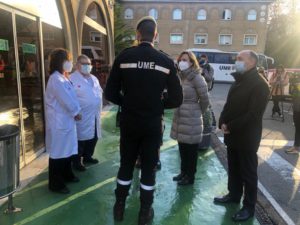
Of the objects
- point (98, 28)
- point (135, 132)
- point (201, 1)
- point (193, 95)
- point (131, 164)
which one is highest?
point (201, 1)

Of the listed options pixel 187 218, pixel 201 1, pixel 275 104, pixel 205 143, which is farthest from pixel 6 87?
pixel 201 1

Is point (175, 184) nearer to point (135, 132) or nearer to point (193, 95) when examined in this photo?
point (193, 95)

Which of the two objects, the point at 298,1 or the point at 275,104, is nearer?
the point at 275,104

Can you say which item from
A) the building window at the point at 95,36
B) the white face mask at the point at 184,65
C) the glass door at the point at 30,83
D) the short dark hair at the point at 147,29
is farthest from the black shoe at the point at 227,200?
the building window at the point at 95,36

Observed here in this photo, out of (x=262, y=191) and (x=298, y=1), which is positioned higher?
(x=298, y=1)

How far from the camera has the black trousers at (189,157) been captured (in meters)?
4.51

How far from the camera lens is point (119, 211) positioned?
11.8ft

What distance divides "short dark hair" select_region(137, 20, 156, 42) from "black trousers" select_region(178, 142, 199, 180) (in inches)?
71.7

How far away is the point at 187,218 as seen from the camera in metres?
3.77

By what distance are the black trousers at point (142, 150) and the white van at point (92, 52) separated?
20.2ft

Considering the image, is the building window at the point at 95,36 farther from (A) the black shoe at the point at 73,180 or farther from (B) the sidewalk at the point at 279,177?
(A) the black shoe at the point at 73,180

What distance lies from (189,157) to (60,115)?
185cm

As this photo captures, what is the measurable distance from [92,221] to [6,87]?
2.44 meters

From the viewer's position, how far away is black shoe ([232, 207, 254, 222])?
3721 mm
